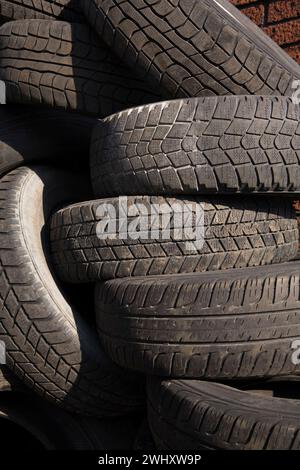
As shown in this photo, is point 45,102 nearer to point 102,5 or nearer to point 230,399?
point 102,5

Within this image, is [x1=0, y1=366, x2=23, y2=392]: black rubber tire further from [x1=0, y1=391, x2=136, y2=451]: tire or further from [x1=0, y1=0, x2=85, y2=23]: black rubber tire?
[x1=0, y1=0, x2=85, y2=23]: black rubber tire

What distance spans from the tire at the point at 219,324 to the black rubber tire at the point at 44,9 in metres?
0.75

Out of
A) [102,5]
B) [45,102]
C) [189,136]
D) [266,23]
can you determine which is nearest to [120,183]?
[189,136]

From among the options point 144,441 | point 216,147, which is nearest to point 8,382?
point 144,441

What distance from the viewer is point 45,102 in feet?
4.54

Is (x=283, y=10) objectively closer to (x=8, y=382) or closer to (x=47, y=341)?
(x=47, y=341)

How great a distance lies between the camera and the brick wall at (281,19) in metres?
1.95

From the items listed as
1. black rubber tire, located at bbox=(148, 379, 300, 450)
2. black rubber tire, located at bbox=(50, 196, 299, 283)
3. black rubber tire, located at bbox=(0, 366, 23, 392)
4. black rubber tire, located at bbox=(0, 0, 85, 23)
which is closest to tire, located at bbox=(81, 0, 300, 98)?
black rubber tire, located at bbox=(0, 0, 85, 23)

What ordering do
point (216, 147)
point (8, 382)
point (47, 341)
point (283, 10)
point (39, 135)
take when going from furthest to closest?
point (283, 10)
point (39, 135)
point (8, 382)
point (47, 341)
point (216, 147)

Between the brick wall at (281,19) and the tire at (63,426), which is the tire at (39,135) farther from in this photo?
the brick wall at (281,19)

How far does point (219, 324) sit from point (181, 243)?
0.22 m

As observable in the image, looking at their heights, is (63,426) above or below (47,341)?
below

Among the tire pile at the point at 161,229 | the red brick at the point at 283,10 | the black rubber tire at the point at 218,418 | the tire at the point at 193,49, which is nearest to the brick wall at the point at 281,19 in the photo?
the red brick at the point at 283,10

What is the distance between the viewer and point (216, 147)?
1.17m
